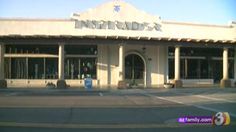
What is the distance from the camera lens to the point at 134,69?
38.3 m

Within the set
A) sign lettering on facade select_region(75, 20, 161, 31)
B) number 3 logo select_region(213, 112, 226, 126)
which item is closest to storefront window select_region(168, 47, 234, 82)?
sign lettering on facade select_region(75, 20, 161, 31)

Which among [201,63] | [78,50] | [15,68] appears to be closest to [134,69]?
[78,50]

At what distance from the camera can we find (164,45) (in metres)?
36.3

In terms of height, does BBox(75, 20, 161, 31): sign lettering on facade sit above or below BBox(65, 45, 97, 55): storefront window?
above

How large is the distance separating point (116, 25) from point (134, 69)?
15.6 feet

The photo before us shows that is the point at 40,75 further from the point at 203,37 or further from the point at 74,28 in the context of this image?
the point at 203,37

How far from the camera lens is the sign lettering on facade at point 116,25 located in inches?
1416

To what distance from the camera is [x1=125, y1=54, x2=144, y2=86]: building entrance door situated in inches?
1508

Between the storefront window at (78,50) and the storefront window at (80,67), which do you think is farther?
the storefront window at (80,67)

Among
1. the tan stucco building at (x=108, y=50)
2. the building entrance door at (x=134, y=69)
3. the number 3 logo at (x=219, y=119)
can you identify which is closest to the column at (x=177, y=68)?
the tan stucco building at (x=108, y=50)

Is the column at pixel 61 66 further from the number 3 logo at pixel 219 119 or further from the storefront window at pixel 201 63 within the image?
the number 3 logo at pixel 219 119

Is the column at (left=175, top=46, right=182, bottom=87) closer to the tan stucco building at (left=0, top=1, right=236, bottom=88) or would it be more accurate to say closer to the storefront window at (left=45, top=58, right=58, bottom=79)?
the tan stucco building at (left=0, top=1, right=236, bottom=88)

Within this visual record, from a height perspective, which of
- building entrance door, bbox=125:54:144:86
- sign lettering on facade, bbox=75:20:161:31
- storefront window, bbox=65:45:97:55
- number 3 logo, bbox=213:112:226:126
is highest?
sign lettering on facade, bbox=75:20:161:31

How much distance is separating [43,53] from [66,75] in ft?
9.58
